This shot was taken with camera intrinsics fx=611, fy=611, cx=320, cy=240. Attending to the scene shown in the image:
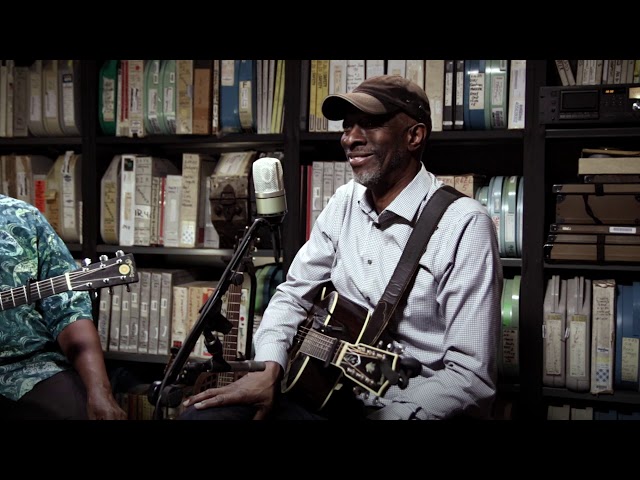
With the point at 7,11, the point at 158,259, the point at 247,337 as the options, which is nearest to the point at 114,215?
the point at 158,259

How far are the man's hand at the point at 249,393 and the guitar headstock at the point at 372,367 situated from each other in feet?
0.94

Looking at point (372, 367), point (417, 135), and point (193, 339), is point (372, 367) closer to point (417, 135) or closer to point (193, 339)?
point (193, 339)

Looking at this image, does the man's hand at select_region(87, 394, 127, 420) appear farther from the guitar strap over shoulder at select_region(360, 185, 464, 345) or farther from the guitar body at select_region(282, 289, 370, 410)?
the guitar strap over shoulder at select_region(360, 185, 464, 345)

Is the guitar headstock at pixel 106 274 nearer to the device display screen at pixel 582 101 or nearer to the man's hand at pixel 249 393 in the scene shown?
the man's hand at pixel 249 393

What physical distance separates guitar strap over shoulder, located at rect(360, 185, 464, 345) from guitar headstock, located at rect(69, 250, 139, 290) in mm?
575

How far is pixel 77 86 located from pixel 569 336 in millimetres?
2087

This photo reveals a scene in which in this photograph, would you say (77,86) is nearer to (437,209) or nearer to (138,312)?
(138,312)

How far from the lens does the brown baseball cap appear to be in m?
1.55

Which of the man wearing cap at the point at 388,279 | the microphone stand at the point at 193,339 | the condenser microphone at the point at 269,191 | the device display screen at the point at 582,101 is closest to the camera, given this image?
the microphone stand at the point at 193,339

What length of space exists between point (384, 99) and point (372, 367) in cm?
72

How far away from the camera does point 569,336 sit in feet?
6.63

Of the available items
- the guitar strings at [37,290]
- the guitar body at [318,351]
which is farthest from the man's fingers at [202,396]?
the guitar strings at [37,290]

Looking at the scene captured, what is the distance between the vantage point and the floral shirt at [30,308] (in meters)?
1.61

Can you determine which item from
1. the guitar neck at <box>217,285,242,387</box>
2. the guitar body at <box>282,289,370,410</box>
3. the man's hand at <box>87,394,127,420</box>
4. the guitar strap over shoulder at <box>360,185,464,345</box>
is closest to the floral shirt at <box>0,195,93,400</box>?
the man's hand at <box>87,394,127,420</box>
